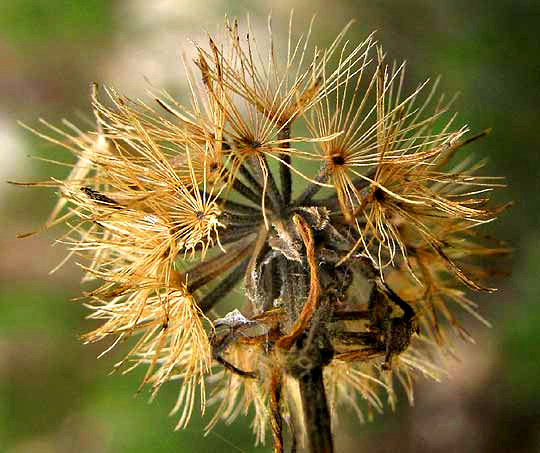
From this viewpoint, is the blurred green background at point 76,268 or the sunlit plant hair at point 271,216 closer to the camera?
the sunlit plant hair at point 271,216

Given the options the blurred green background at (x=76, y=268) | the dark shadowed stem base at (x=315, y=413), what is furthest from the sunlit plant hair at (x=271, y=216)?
the blurred green background at (x=76, y=268)

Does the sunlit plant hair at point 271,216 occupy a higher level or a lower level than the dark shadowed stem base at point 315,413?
higher

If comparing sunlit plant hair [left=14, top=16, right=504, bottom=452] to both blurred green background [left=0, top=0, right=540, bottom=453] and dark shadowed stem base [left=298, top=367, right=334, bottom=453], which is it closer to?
dark shadowed stem base [left=298, top=367, right=334, bottom=453]

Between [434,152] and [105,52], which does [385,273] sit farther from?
[105,52]

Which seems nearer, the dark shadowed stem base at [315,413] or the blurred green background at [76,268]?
the dark shadowed stem base at [315,413]

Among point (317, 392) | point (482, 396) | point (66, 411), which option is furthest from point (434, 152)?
point (66, 411)

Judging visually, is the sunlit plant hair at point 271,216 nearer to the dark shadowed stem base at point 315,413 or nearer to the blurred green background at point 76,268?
the dark shadowed stem base at point 315,413
